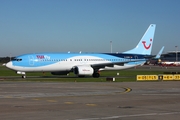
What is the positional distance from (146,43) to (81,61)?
14.0m

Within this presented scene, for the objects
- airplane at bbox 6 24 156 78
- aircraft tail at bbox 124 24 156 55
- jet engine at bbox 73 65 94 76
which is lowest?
jet engine at bbox 73 65 94 76

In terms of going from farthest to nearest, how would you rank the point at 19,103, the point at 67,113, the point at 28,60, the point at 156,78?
the point at 28,60 < the point at 156,78 < the point at 19,103 < the point at 67,113

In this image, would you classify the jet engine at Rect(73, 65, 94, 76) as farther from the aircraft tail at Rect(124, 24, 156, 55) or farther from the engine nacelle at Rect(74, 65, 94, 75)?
the aircraft tail at Rect(124, 24, 156, 55)

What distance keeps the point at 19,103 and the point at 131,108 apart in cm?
652

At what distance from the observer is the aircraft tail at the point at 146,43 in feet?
216

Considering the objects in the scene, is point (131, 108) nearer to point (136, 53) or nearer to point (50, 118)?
point (50, 118)

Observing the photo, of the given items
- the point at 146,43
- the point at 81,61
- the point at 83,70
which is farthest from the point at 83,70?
the point at 146,43

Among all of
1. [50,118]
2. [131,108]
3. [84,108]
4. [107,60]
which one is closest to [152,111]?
[131,108]

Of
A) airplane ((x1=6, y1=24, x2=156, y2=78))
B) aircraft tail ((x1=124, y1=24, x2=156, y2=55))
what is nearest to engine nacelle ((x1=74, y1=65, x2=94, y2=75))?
airplane ((x1=6, y1=24, x2=156, y2=78))

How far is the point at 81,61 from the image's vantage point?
6022 centimetres

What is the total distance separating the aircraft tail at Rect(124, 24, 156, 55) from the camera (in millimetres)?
65812

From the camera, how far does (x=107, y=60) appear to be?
204ft

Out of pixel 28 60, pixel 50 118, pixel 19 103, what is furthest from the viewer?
pixel 28 60

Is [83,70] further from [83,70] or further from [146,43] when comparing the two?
[146,43]
